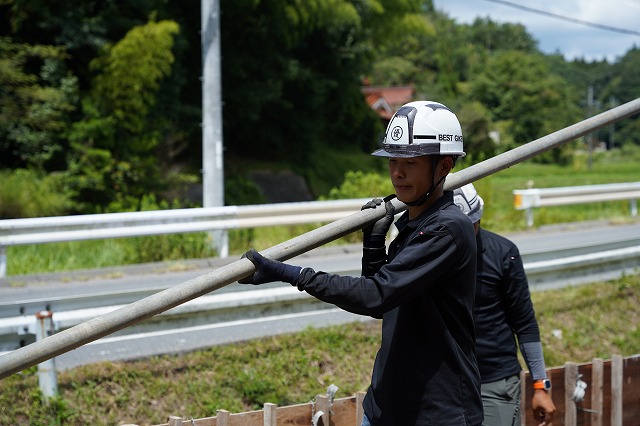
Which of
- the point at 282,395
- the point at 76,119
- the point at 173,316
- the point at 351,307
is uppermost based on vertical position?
the point at 76,119

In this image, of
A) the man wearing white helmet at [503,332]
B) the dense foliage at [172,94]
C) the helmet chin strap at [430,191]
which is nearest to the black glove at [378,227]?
the helmet chin strap at [430,191]

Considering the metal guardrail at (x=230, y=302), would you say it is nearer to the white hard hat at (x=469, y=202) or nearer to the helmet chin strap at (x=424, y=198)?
the white hard hat at (x=469, y=202)

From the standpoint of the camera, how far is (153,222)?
11.7 m

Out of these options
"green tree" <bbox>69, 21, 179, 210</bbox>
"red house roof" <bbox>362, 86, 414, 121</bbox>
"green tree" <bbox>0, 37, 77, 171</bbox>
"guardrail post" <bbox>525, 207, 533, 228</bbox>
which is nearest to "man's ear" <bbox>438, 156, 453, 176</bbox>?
"guardrail post" <bbox>525, 207, 533, 228</bbox>

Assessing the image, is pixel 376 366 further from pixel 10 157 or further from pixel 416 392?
pixel 10 157

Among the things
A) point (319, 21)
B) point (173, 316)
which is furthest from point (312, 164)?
point (173, 316)

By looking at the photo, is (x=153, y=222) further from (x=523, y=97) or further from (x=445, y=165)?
(x=523, y=97)

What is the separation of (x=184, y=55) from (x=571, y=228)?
1372 cm

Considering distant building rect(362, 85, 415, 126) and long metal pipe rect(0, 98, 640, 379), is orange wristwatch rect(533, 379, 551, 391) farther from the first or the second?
distant building rect(362, 85, 415, 126)

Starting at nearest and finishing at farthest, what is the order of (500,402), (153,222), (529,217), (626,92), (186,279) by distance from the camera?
(500,402) → (186,279) → (153,222) → (529,217) → (626,92)

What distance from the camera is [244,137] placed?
1237 inches

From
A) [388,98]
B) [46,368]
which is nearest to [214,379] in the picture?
[46,368]

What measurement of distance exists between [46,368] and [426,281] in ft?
11.6

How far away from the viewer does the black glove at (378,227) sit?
308 centimetres
